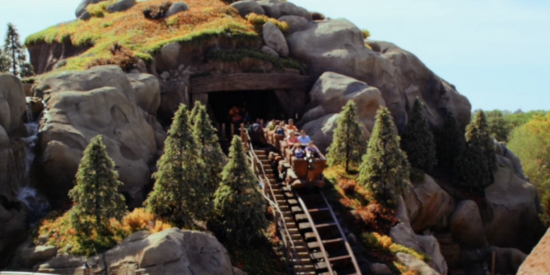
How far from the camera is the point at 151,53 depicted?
3269 cm

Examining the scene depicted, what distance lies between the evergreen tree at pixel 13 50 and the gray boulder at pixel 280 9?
1732 cm

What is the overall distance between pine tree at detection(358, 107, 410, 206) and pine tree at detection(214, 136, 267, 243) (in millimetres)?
6628

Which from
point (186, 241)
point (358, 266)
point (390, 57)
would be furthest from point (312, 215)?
point (390, 57)

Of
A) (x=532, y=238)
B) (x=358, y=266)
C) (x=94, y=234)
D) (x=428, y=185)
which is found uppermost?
(x=94, y=234)

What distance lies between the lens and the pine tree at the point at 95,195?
17.8 m

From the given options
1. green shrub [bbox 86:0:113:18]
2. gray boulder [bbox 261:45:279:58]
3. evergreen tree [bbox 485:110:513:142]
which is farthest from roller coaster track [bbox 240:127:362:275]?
evergreen tree [bbox 485:110:513:142]

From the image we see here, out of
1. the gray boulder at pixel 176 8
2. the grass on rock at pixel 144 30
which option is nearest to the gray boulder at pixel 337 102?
the grass on rock at pixel 144 30

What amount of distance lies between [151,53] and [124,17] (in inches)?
294

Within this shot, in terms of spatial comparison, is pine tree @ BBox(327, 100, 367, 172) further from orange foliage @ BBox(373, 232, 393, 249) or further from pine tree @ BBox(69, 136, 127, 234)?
pine tree @ BBox(69, 136, 127, 234)

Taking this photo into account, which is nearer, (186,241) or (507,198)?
(186,241)

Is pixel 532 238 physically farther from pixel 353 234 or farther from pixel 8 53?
pixel 8 53

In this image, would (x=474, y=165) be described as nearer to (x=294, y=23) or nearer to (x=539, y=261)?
(x=294, y=23)

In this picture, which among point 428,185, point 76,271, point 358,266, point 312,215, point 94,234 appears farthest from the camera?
point 428,185

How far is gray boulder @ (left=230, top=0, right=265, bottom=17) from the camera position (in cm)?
4062
